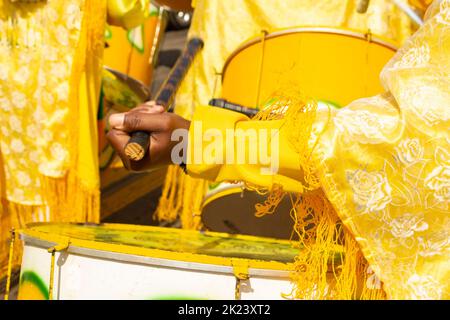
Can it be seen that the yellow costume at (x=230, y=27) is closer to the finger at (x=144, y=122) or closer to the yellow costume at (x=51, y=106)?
the yellow costume at (x=51, y=106)

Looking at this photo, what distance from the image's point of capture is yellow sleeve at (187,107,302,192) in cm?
78

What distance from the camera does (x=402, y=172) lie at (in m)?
0.73

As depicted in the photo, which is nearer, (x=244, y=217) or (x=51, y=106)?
(x=244, y=217)

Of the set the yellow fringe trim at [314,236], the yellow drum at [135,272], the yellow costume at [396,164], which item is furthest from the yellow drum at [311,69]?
the yellow costume at [396,164]

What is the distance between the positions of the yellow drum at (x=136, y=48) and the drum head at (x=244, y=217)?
144 cm

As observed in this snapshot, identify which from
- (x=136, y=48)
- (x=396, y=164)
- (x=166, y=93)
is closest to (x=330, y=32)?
(x=166, y=93)

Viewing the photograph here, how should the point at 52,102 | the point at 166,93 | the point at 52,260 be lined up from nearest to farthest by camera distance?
the point at 52,260
the point at 166,93
the point at 52,102

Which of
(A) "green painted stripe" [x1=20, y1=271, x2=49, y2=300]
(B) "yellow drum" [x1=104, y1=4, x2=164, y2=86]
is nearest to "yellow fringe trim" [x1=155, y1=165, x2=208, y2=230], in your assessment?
(A) "green painted stripe" [x1=20, y1=271, x2=49, y2=300]

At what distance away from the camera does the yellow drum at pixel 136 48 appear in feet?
9.82

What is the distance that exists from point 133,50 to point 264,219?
1.78 meters

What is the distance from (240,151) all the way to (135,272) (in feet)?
1.40

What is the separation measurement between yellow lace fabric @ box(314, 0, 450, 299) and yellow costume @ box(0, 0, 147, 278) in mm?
1254

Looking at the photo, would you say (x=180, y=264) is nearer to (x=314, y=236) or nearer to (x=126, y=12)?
(x=314, y=236)

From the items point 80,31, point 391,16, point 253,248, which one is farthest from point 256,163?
point 391,16
